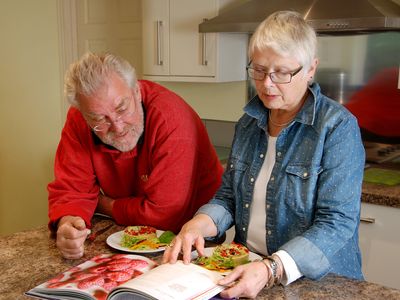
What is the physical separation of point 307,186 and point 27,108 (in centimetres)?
264

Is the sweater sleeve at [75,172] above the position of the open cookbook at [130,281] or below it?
above

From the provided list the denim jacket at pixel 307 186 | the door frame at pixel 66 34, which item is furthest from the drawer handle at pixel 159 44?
the denim jacket at pixel 307 186

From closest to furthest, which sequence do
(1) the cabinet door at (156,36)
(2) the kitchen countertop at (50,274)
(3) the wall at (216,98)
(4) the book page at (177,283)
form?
(4) the book page at (177,283)
(2) the kitchen countertop at (50,274)
(1) the cabinet door at (156,36)
(3) the wall at (216,98)

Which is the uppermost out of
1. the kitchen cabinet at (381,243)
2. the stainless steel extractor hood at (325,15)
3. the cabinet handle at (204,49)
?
the stainless steel extractor hood at (325,15)

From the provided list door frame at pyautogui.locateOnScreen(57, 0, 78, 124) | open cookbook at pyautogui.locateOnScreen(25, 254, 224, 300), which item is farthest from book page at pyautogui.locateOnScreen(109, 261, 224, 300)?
door frame at pyautogui.locateOnScreen(57, 0, 78, 124)

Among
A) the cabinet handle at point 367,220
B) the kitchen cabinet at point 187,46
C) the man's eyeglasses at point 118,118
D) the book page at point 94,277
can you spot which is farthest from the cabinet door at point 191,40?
the book page at point 94,277

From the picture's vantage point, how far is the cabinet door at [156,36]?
284 centimetres

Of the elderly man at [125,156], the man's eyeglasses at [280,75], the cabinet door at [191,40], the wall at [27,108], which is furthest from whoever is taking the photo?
the wall at [27,108]

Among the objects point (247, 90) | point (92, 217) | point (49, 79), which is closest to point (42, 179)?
point (49, 79)

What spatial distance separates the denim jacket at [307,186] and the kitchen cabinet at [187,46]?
51.9 inches

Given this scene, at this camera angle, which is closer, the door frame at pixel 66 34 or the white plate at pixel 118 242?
the white plate at pixel 118 242

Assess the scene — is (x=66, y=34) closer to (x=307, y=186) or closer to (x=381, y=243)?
(x=381, y=243)

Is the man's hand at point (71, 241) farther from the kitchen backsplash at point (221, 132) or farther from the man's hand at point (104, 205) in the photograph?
the kitchen backsplash at point (221, 132)

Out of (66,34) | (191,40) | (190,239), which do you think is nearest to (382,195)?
(190,239)
